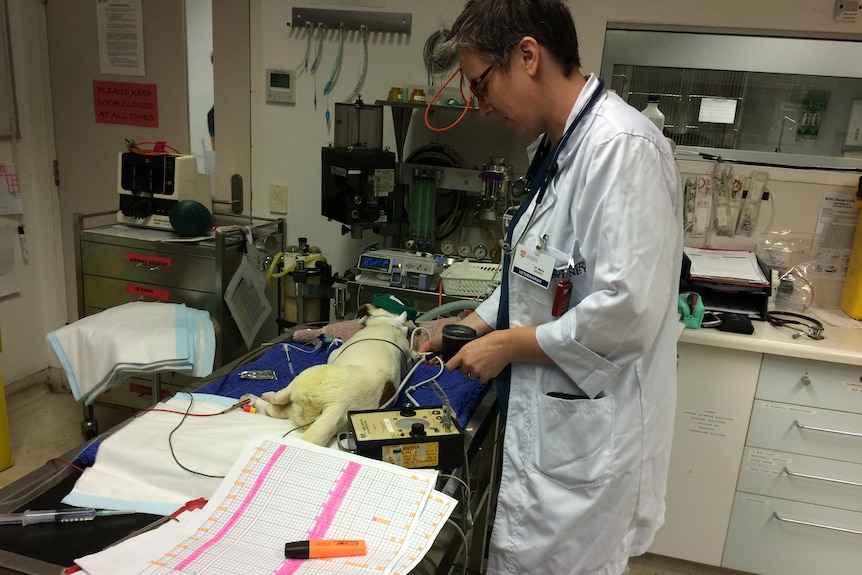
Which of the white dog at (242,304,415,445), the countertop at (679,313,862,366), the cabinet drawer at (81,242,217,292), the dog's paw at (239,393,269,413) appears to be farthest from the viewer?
the cabinet drawer at (81,242,217,292)

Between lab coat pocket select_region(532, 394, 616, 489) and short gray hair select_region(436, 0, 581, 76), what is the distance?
609 mm

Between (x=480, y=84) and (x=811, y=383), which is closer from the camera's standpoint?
(x=480, y=84)

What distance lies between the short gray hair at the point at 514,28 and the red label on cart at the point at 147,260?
1682mm

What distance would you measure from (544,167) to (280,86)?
1.77 m

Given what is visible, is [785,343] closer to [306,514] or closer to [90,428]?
[306,514]

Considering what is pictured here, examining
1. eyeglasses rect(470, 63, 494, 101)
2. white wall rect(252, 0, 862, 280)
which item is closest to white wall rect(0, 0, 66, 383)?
white wall rect(252, 0, 862, 280)

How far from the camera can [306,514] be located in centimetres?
98

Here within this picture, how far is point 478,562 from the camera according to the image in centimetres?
197

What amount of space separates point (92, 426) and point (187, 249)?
2.71ft

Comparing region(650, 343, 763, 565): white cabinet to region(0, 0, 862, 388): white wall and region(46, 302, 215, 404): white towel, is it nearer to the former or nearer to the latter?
region(0, 0, 862, 388): white wall

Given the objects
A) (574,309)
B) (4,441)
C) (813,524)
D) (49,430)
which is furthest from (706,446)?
(49,430)

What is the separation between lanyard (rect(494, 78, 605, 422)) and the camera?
1.14m

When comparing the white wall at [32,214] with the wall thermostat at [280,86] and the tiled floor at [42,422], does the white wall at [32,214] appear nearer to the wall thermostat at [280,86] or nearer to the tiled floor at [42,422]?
the tiled floor at [42,422]

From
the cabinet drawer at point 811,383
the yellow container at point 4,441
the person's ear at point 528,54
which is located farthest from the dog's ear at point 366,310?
the yellow container at point 4,441
